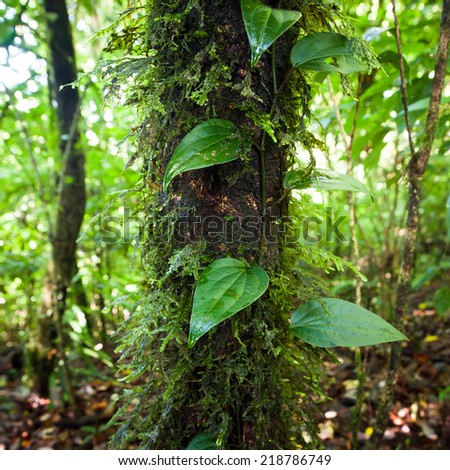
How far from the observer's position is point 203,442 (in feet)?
2.47

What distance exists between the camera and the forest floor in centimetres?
167

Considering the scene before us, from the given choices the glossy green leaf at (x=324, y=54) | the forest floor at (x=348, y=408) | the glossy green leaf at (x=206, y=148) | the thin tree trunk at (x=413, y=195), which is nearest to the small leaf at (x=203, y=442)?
the glossy green leaf at (x=206, y=148)

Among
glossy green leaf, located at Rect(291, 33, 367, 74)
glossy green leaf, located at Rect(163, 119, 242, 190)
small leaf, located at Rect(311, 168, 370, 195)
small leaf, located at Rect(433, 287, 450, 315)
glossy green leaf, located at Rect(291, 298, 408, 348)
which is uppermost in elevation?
glossy green leaf, located at Rect(291, 33, 367, 74)

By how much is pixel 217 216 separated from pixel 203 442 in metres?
0.44

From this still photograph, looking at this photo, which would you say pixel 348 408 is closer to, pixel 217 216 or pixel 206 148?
pixel 217 216

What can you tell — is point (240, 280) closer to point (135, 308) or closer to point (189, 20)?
point (135, 308)

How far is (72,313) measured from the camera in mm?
2182

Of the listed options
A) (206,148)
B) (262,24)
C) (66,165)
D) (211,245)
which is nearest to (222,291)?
(211,245)

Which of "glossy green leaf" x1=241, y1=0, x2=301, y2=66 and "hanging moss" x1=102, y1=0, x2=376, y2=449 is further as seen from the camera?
"hanging moss" x1=102, y1=0, x2=376, y2=449

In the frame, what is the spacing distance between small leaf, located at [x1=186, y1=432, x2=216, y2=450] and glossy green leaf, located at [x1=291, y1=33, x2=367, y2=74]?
2.38ft

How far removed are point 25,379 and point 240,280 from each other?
100 inches

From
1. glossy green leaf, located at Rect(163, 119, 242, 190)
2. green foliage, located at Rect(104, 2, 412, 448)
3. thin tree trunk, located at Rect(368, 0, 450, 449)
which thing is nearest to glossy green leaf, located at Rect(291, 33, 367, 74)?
green foliage, located at Rect(104, 2, 412, 448)

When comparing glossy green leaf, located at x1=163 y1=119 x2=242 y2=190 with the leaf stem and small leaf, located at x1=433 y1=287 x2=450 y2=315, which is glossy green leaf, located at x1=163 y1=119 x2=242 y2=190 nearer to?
the leaf stem

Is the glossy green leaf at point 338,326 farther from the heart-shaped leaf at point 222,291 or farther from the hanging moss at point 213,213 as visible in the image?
the heart-shaped leaf at point 222,291
